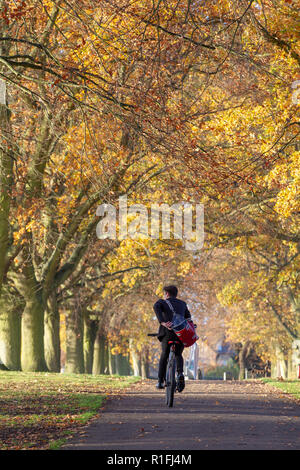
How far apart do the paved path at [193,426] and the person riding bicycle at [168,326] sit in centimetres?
70

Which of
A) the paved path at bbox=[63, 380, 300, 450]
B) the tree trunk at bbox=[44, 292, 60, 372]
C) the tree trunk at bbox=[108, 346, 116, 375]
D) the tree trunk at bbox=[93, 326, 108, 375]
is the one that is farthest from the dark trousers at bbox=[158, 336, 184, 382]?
the tree trunk at bbox=[108, 346, 116, 375]

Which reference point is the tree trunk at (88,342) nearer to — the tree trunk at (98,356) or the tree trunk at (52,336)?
the tree trunk at (98,356)

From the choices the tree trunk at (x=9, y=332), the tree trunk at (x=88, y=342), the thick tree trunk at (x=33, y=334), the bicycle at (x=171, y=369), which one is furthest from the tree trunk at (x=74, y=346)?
the bicycle at (x=171, y=369)

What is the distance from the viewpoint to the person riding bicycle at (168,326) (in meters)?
12.1

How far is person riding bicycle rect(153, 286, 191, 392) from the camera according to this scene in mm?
12133

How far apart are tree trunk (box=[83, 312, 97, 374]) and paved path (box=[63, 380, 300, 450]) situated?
24.4 metres

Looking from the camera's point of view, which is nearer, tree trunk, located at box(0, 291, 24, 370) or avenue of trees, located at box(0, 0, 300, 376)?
avenue of trees, located at box(0, 0, 300, 376)

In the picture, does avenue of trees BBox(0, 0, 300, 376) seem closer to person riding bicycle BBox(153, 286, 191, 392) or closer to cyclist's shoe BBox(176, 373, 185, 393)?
person riding bicycle BBox(153, 286, 191, 392)

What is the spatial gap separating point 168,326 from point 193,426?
67.9 inches

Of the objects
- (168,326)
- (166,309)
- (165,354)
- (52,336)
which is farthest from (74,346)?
(168,326)

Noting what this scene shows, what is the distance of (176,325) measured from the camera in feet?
39.7
